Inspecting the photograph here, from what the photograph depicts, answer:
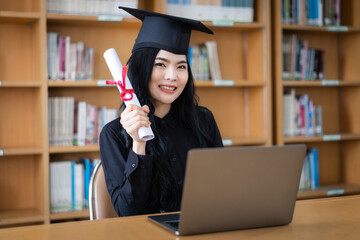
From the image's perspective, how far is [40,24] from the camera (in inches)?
114

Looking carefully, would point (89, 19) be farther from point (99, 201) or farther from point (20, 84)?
Answer: point (99, 201)

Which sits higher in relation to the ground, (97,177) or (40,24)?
(40,24)

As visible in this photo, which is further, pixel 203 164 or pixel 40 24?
pixel 40 24

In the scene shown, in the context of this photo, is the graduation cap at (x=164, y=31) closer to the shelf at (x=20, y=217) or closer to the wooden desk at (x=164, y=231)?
the wooden desk at (x=164, y=231)

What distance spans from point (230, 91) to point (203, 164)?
8.88 ft

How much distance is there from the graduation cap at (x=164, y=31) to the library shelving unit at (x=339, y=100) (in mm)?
1998

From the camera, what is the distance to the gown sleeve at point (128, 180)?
161cm

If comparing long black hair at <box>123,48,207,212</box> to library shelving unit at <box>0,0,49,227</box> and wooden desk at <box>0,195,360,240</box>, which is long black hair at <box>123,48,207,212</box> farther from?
library shelving unit at <box>0,0,49,227</box>

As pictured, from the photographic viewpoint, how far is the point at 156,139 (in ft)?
6.07

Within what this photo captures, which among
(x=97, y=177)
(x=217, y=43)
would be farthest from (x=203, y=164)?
(x=217, y=43)

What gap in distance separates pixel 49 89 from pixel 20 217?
837 mm

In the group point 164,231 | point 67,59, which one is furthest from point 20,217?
point 164,231

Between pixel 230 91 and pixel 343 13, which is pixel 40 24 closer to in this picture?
pixel 230 91

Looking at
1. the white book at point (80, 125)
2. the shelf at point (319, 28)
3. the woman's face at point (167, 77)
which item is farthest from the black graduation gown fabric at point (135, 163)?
the shelf at point (319, 28)
